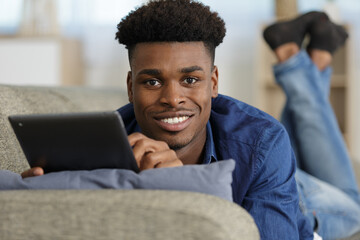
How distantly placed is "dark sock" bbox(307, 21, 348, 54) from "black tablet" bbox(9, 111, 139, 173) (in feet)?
4.53

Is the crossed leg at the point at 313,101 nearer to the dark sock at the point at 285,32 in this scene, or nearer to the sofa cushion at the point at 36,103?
the dark sock at the point at 285,32

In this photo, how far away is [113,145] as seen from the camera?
796 mm

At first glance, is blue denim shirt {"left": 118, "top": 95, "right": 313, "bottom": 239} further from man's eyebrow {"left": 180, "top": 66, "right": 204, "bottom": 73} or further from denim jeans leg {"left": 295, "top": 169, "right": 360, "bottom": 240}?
denim jeans leg {"left": 295, "top": 169, "right": 360, "bottom": 240}

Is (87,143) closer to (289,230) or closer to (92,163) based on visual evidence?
(92,163)

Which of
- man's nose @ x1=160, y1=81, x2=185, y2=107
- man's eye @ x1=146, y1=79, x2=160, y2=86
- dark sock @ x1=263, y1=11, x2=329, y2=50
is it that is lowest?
man's nose @ x1=160, y1=81, x2=185, y2=107

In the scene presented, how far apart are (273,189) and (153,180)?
1.09 ft

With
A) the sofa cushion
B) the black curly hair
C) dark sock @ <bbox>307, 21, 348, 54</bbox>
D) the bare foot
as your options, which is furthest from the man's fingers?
dark sock @ <bbox>307, 21, 348, 54</bbox>

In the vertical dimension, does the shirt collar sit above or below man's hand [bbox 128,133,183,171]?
below

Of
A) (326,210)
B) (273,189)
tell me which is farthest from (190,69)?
(326,210)

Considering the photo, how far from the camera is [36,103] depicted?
1457 millimetres

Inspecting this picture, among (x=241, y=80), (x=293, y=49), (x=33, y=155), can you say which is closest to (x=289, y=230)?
(x=33, y=155)

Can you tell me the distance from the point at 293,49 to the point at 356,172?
0.60m

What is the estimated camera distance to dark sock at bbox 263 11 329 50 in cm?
196

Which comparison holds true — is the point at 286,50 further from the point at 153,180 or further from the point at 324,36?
the point at 153,180
